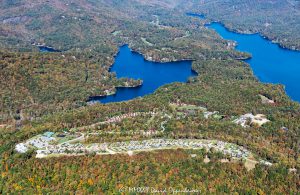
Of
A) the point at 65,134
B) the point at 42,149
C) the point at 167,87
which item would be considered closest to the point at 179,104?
the point at 167,87

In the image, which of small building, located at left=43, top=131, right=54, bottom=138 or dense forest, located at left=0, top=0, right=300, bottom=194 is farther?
small building, located at left=43, top=131, right=54, bottom=138

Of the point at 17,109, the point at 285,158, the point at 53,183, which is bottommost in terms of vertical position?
the point at 17,109

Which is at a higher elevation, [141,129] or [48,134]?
[141,129]

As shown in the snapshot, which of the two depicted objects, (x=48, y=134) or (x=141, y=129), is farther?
(x=141, y=129)

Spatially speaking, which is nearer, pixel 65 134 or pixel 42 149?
pixel 42 149

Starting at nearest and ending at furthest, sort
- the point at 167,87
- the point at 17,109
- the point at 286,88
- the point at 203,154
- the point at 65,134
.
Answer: the point at 203,154 < the point at 65,134 < the point at 17,109 < the point at 167,87 < the point at 286,88

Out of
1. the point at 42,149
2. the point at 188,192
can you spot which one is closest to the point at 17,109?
the point at 42,149

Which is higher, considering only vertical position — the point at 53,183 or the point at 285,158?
the point at 285,158

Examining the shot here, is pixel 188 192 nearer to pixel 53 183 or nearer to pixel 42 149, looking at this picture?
pixel 53 183

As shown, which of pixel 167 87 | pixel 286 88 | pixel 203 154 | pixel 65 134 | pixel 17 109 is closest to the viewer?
pixel 203 154

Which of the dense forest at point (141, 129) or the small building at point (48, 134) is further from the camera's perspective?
the small building at point (48, 134)
